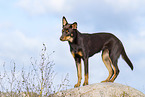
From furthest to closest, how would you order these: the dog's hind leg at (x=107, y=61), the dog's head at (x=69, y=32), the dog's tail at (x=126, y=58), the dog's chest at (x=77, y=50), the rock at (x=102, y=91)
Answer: the dog's tail at (x=126, y=58) → the dog's hind leg at (x=107, y=61) → the dog's chest at (x=77, y=50) → the dog's head at (x=69, y=32) → the rock at (x=102, y=91)

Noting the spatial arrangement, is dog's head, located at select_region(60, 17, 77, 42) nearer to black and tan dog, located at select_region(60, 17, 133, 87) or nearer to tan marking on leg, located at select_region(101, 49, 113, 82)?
black and tan dog, located at select_region(60, 17, 133, 87)

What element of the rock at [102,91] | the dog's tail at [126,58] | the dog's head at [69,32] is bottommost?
the rock at [102,91]

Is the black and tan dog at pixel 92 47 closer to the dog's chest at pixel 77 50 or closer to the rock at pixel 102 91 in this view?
the dog's chest at pixel 77 50

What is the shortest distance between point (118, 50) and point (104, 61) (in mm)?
621

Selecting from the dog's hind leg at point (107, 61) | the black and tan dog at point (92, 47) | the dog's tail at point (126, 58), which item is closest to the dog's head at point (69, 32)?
the black and tan dog at point (92, 47)

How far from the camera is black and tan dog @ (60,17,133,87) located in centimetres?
680

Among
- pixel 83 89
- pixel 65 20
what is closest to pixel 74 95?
pixel 83 89

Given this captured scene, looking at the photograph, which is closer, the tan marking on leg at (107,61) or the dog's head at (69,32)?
the dog's head at (69,32)

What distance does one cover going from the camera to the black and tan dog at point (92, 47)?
22.3 feet

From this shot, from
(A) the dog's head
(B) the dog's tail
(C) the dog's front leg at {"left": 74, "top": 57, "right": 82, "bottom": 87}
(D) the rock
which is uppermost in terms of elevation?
(A) the dog's head

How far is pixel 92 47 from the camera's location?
725cm

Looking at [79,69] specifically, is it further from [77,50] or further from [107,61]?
[107,61]

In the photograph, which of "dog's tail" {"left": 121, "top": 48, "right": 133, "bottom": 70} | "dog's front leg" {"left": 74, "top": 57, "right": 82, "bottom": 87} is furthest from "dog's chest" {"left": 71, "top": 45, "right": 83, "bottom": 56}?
"dog's tail" {"left": 121, "top": 48, "right": 133, "bottom": 70}

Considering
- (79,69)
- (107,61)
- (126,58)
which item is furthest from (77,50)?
(126,58)
